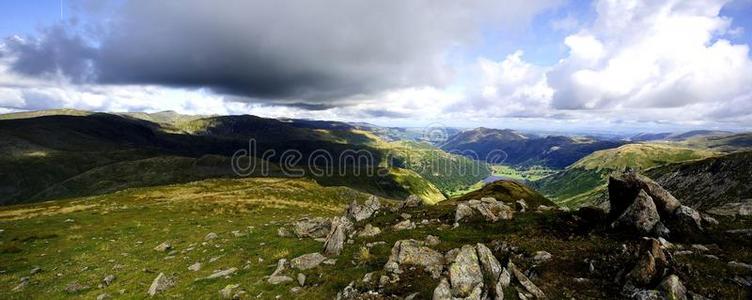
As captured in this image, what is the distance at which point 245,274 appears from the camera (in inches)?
1006

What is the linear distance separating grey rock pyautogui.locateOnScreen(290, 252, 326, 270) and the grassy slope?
1.05 meters

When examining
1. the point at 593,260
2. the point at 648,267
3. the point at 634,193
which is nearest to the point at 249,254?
the point at 593,260

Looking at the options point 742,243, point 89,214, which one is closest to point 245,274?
point 742,243

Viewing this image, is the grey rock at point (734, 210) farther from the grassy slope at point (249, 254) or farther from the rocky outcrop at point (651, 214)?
the rocky outcrop at point (651, 214)

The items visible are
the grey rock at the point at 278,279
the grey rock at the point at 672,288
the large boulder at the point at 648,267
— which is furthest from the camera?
the grey rock at the point at 278,279

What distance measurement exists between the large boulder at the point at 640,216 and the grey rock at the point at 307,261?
19.4 m

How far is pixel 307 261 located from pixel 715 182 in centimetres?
12685

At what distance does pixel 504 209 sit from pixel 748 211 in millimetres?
16993

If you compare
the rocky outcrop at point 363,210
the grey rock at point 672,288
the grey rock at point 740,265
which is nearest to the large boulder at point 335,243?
the rocky outcrop at point 363,210

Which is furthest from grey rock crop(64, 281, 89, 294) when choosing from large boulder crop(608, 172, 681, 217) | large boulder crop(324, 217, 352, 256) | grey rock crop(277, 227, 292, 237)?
large boulder crop(608, 172, 681, 217)

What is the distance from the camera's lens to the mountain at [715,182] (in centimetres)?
9475

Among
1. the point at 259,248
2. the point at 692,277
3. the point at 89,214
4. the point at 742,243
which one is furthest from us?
the point at 89,214

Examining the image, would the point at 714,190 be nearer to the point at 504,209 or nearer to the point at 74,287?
the point at 504,209

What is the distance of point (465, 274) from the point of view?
57.2ft
